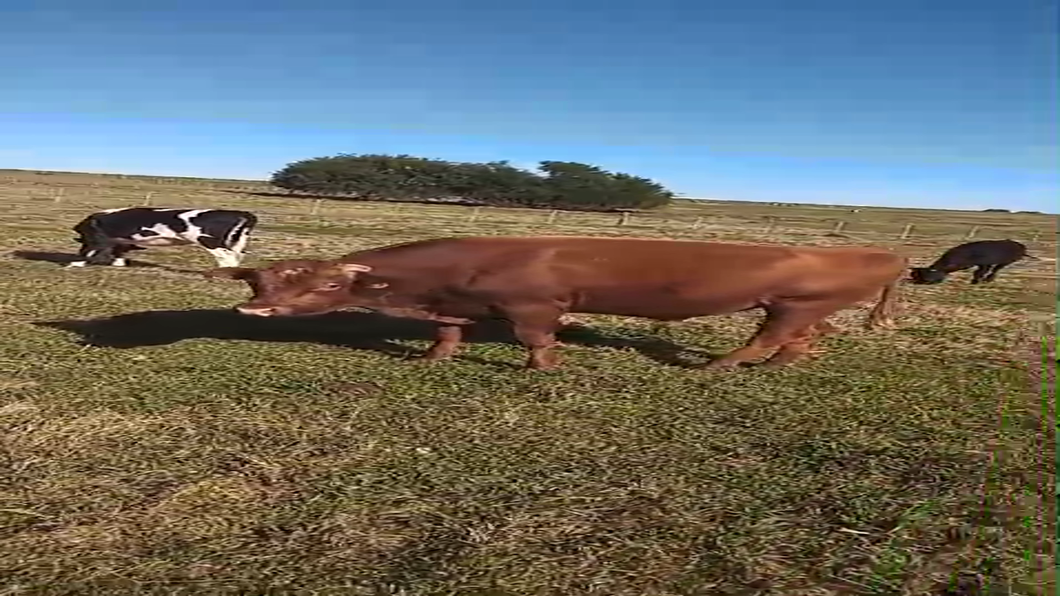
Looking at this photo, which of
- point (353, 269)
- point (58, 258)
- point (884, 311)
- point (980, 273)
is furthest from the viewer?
point (980, 273)

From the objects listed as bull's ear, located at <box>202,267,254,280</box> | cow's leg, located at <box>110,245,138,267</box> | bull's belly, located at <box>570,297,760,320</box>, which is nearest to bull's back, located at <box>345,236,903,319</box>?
bull's belly, located at <box>570,297,760,320</box>

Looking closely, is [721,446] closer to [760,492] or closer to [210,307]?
[760,492]

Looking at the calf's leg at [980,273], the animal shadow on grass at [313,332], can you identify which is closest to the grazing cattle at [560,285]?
the animal shadow on grass at [313,332]

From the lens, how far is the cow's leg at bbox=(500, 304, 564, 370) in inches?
302

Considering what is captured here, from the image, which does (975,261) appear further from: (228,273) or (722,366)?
(228,273)

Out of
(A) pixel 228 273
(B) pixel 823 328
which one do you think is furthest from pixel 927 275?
(A) pixel 228 273

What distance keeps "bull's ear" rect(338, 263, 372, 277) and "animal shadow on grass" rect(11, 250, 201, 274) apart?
778 cm

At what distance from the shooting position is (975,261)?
18188mm

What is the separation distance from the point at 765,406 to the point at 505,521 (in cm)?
301

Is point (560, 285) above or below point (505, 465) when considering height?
above

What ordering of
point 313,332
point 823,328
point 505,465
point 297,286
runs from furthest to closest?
point 313,332 < point 823,328 < point 297,286 < point 505,465

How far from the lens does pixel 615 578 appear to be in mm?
3695

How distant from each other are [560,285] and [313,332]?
2.93m

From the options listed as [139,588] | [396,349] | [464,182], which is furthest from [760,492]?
[464,182]
